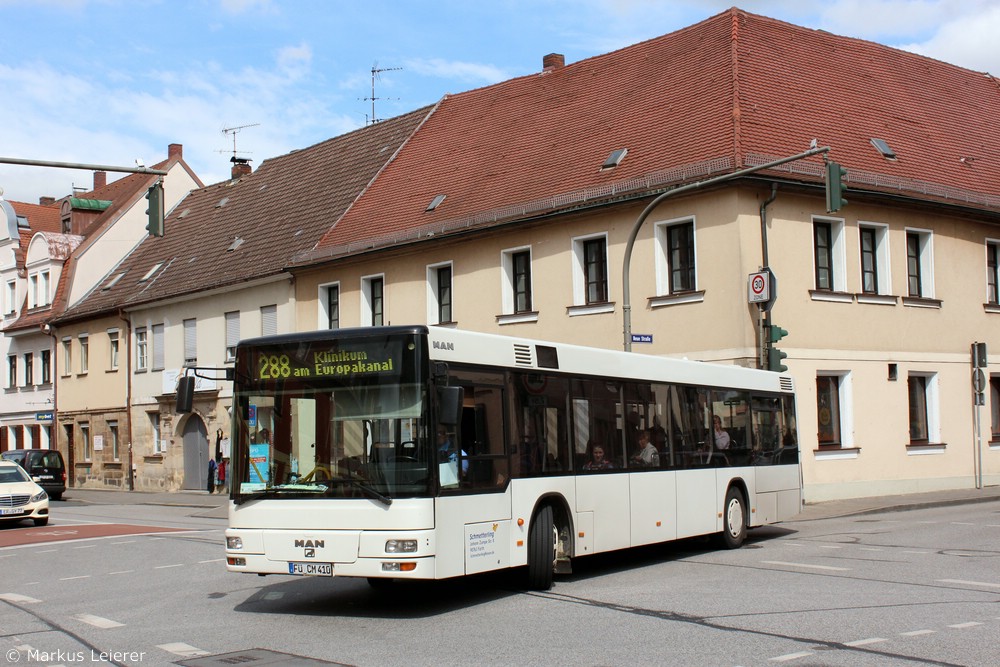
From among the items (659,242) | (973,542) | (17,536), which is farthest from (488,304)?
(973,542)

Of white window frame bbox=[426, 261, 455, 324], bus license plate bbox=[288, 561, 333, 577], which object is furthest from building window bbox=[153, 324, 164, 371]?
bus license plate bbox=[288, 561, 333, 577]

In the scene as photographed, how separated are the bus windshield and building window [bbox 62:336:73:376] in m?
39.9

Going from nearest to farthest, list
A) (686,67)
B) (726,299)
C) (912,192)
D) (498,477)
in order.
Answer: (498,477)
(726,299)
(912,192)
(686,67)

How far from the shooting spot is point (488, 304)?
97.0ft

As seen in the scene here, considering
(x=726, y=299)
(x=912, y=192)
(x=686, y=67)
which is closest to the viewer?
(x=726, y=299)

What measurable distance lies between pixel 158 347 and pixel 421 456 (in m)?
34.0

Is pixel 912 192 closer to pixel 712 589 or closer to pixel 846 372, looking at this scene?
pixel 846 372

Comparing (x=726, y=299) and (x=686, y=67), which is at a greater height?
(x=686, y=67)

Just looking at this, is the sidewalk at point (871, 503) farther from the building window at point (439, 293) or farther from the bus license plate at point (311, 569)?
the bus license plate at point (311, 569)

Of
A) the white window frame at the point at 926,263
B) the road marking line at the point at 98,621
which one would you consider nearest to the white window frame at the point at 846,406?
the white window frame at the point at 926,263

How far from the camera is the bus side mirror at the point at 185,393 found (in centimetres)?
1125

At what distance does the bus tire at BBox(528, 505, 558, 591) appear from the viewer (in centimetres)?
1194

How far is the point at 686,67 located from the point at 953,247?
7807 millimetres

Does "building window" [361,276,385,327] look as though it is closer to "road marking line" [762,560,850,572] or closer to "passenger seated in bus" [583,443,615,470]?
"road marking line" [762,560,850,572]
